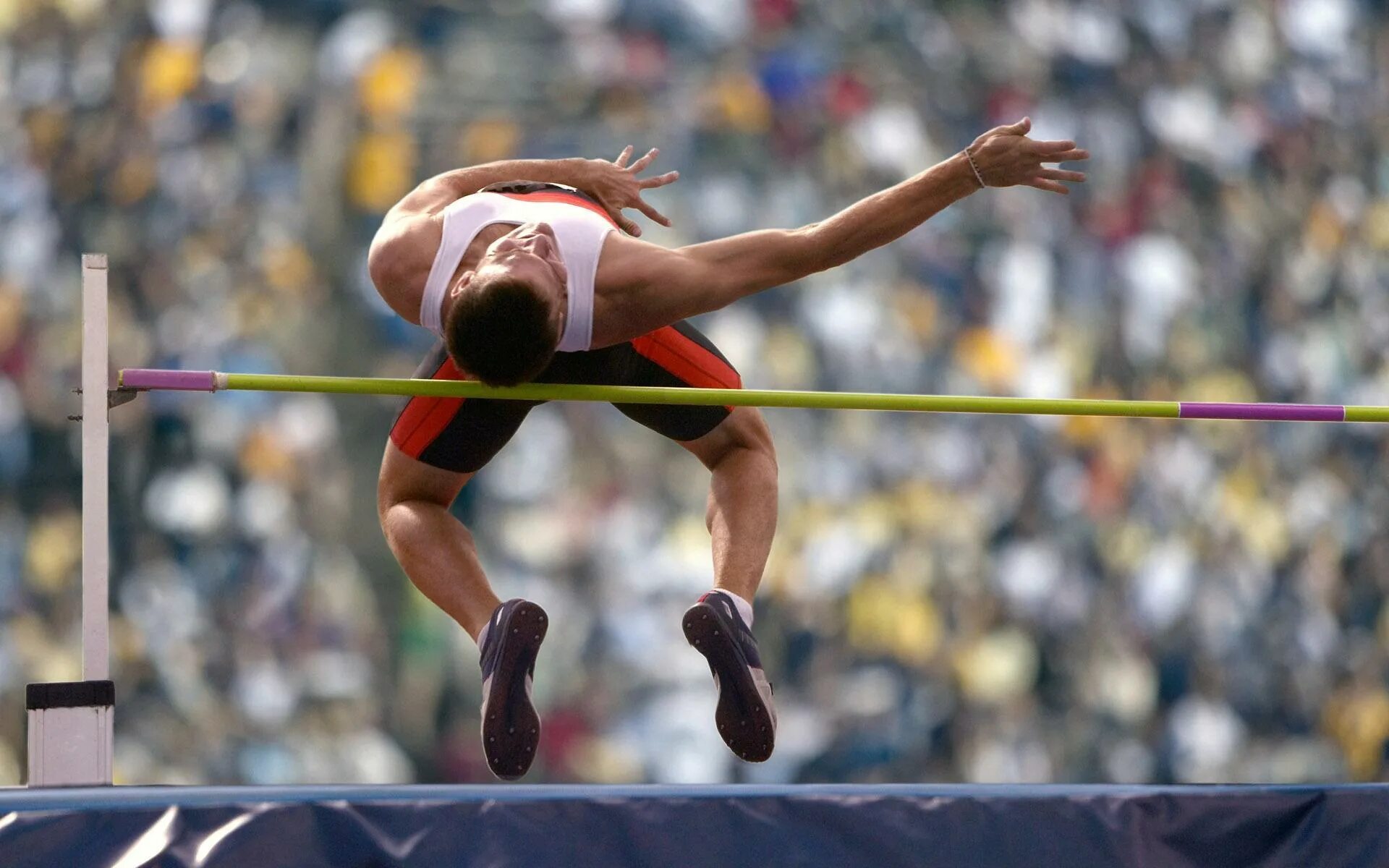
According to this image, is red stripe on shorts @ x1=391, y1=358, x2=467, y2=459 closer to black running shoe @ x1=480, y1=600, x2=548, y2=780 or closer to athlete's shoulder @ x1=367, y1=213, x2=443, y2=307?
athlete's shoulder @ x1=367, y1=213, x2=443, y2=307

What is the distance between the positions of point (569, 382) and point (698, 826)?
2.37ft

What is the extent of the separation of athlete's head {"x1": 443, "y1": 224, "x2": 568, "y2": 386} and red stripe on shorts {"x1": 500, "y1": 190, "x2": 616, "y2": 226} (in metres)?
0.18

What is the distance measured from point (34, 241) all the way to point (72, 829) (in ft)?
9.96

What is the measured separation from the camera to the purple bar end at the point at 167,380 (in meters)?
1.99

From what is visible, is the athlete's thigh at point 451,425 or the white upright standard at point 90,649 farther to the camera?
the athlete's thigh at point 451,425

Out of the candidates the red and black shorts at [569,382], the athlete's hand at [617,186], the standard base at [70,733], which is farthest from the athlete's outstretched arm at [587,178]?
the standard base at [70,733]

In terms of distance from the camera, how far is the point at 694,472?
4426 mm

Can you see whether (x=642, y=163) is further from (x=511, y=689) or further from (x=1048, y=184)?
(x=511, y=689)

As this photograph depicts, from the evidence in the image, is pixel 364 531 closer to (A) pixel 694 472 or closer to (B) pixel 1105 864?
(A) pixel 694 472

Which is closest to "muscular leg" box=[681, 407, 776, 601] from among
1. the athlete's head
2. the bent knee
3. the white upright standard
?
the bent knee

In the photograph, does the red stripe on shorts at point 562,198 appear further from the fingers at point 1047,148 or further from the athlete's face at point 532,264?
the fingers at point 1047,148

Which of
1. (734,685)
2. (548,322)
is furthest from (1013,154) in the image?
(734,685)

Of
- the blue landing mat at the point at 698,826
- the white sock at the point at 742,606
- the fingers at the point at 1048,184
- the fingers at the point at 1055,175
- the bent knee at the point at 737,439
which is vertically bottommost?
the blue landing mat at the point at 698,826

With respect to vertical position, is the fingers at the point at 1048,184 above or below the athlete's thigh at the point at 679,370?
above
